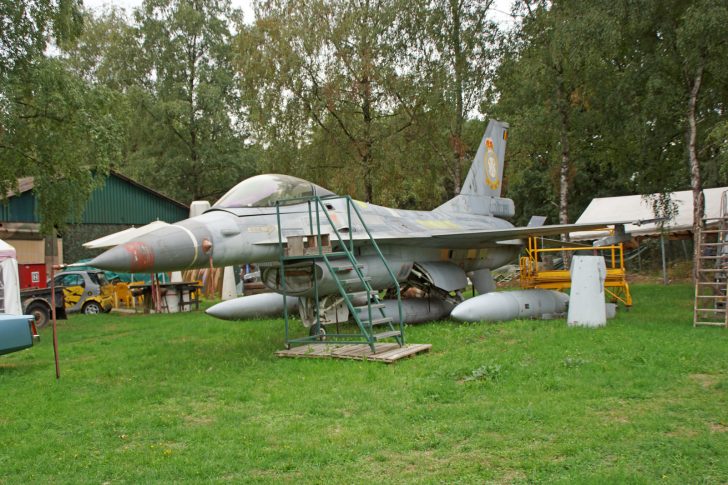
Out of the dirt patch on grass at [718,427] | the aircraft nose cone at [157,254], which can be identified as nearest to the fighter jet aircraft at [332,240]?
the aircraft nose cone at [157,254]

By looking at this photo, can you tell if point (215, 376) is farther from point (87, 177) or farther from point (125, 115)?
point (125, 115)

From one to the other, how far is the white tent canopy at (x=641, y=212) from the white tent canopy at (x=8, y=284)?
62.6 feet

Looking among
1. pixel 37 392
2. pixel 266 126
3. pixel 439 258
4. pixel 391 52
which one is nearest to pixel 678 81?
pixel 439 258

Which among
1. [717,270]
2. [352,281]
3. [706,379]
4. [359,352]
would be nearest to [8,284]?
[352,281]

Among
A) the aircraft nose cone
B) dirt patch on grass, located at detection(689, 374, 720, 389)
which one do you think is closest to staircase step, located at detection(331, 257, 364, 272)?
the aircraft nose cone

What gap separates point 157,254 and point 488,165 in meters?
10.9

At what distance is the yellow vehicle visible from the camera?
21.2 metres

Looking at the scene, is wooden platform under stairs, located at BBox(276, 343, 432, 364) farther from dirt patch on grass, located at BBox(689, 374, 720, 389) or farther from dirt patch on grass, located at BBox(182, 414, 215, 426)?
dirt patch on grass, located at BBox(689, 374, 720, 389)

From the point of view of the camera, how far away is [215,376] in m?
8.53

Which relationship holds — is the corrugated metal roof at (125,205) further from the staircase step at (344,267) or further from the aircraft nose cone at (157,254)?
the aircraft nose cone at (157,254)

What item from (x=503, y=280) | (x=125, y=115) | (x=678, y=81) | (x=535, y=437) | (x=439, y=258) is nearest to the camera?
(x=535, y=437)

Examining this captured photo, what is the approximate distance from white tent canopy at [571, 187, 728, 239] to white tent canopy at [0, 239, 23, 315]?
19.1 metres

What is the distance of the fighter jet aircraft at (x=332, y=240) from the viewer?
8.61 m

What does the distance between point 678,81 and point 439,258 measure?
9.27 metres
